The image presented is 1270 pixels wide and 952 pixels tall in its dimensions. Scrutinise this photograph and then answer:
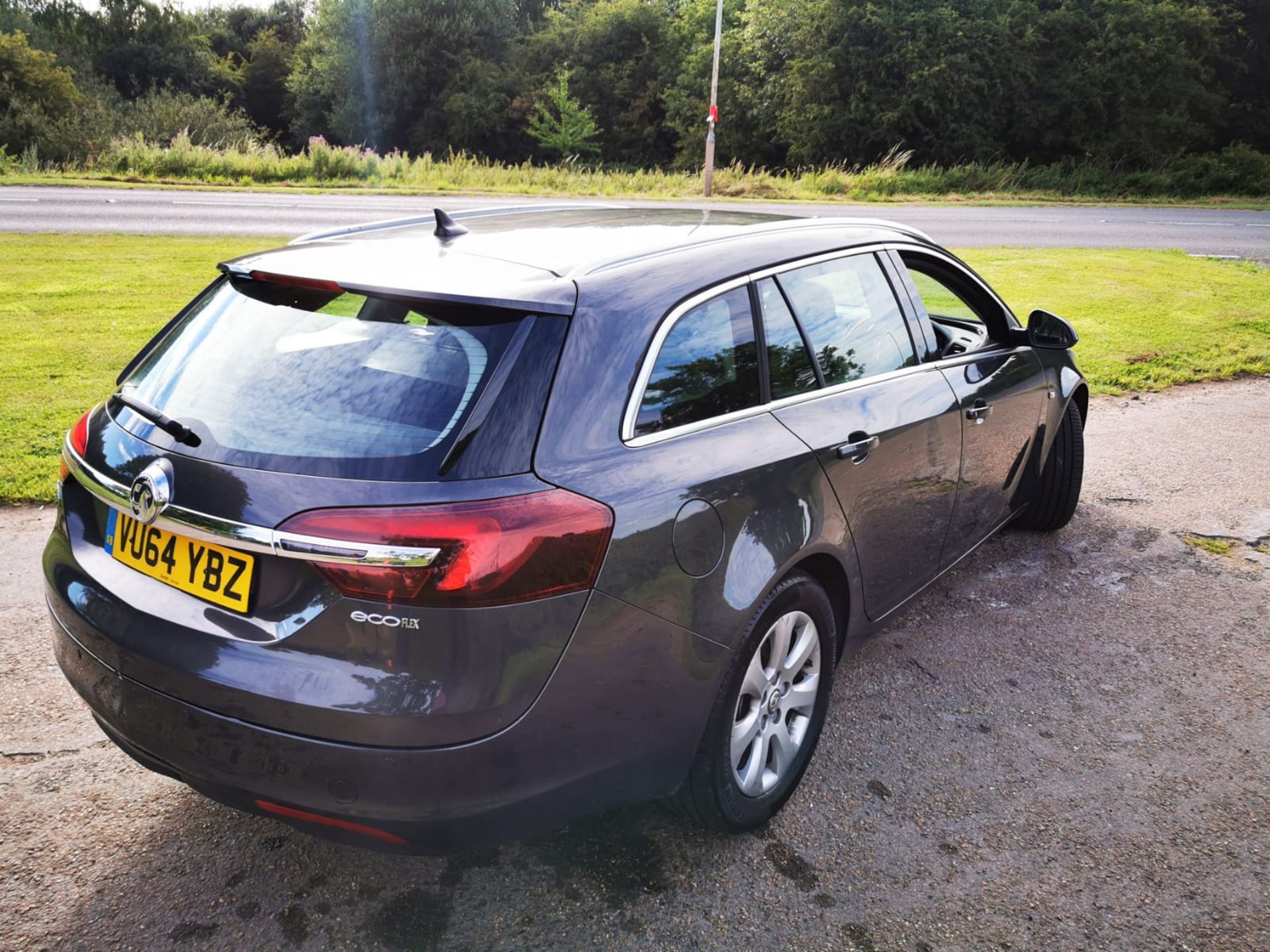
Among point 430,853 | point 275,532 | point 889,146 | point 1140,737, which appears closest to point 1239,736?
point 1140,737

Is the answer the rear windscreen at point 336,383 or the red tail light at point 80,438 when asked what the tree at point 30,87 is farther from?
the rear windscreen at point 336,383

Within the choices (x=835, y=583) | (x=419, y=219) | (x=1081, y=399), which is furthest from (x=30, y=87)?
(x=835, y=583)

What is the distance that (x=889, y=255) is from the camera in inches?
139

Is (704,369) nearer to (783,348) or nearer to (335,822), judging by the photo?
(783,348)

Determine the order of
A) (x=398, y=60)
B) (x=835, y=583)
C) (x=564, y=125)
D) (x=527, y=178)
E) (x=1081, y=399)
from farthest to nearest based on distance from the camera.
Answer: (x=398, y=60) < (x=564, y=125) < (x=527, y=178) < (x=1081, y=399) < (x=835, y=583)

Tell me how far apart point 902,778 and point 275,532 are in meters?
2.06

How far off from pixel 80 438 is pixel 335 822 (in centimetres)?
132

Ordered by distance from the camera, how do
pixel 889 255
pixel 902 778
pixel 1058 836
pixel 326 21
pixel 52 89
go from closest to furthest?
pixel 1058 836, pixel 902 778, pixel 889 255, pixel 52 89, pixel 326 21

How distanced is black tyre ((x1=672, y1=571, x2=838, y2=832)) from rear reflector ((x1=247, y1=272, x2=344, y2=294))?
1.33 metres

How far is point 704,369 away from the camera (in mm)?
2555

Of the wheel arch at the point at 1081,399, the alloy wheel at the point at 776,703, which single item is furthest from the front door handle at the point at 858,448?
the wheel arch at the point at 1081,399

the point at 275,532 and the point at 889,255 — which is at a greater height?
the point at 889,255

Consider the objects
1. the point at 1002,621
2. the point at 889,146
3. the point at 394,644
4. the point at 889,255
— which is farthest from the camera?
the point at 889,146

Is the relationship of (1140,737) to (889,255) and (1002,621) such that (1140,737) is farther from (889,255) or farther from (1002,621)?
(889,255)
